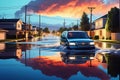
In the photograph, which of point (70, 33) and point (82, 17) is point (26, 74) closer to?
point (70, 33)

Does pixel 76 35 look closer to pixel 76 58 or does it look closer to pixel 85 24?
pixel 76 58

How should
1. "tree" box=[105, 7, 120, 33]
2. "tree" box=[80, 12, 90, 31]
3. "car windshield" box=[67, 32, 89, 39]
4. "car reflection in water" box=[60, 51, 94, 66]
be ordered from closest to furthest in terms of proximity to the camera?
"car reflection in water" box=[60, 51, 94, 66]
"car windshield" box=[67, 32, 89, 39]
"tree" box=[105, 7, 120, 33]
"tree" box=[80, 12, 90, 31]

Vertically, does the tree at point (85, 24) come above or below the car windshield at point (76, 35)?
above

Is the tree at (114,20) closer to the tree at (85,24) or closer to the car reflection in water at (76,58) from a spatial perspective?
the car reflection in water at (76,58)

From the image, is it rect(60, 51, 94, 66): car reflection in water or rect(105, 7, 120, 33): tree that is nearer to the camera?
rect(60, 51, 94, 66): car reflection in water

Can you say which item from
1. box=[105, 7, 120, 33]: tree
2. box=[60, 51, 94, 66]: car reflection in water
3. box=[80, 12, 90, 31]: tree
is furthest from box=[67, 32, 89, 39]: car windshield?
box=[80, 12, 90, 31]: tree

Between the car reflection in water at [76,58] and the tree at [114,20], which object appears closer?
the car reflection in water at [76,58]

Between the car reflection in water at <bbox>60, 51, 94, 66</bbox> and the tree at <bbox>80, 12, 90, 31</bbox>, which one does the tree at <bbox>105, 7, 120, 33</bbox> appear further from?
the tree at <bbox>80, 12, 90, 31</bbox>

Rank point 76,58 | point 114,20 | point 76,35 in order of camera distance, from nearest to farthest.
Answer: point 76,58
point 76,35
point 114,20

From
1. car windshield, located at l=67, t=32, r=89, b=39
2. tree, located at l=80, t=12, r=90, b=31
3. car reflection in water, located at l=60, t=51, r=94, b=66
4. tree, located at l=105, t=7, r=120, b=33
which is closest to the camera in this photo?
car reflection in water, located at l=60, t=51, r=94, b=66

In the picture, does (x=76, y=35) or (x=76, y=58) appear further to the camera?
(x=76, y=35)

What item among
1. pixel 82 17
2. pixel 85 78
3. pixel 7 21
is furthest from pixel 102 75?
pixel 82 17

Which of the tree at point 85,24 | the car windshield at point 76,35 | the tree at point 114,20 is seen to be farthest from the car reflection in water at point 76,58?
the tree at point 85,24

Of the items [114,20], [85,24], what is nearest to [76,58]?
[114,20]
